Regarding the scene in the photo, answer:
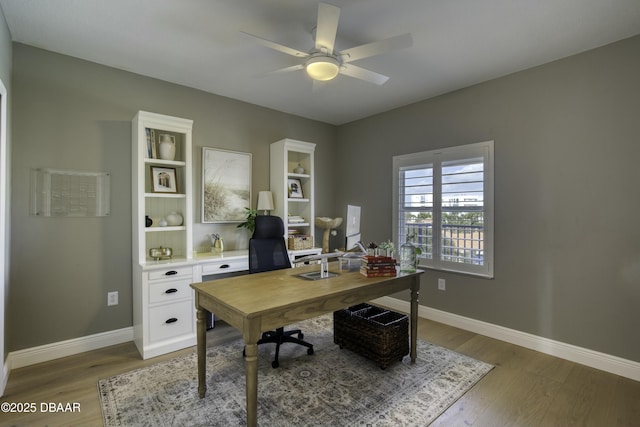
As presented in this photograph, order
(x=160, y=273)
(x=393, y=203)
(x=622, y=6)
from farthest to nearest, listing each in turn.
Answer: (x=393, y=203)
(x=160, y=273)
(x=622, y=6)

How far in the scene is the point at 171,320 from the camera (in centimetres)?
284

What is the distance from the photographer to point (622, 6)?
2029 millimetres

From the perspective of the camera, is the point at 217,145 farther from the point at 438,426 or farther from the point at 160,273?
the point at 438,426

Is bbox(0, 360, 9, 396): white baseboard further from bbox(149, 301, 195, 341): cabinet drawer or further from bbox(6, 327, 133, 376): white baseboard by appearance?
bbox(149, 301, 195, 341): cabinet drawer

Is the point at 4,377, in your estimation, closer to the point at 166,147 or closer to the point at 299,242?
the point at 166,147

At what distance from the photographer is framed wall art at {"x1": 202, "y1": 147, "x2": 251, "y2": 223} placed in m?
3.55

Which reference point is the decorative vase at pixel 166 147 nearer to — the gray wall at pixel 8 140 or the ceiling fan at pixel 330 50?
the gray wall at pixel 8 140

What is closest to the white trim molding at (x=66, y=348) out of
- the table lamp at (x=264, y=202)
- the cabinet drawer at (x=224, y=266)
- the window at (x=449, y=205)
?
the cabinet drawer at (x=224, y=266)

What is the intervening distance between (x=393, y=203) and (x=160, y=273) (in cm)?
285

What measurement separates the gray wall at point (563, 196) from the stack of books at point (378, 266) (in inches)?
56.0

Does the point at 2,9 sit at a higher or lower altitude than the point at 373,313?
higher

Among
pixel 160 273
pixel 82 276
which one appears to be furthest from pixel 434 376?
pixel 82 276

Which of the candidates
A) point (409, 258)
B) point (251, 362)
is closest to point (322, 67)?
point (409, 258)

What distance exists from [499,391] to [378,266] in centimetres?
124
